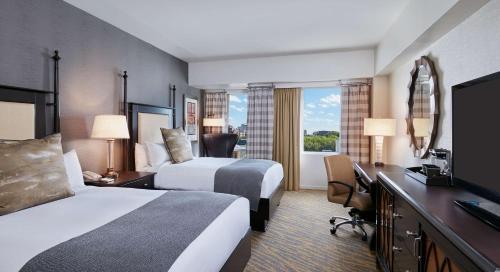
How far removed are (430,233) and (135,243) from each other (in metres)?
1.40

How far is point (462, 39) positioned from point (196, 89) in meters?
4.81

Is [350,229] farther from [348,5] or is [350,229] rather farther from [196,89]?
[196,89]

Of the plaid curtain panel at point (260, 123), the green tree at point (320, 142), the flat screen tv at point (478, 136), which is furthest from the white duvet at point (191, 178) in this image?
the green tree at point (320, 142)

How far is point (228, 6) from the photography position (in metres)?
3.02

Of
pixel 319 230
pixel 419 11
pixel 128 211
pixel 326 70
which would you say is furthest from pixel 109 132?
pixel 326 70

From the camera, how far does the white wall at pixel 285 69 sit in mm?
4695

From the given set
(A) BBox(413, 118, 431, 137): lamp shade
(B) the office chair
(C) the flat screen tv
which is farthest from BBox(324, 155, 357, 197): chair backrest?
(C) the flat screen tv

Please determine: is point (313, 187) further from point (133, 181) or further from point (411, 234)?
point (411, 234)

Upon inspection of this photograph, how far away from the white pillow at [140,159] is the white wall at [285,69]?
7.62ft

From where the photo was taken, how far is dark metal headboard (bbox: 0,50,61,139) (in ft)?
7.50

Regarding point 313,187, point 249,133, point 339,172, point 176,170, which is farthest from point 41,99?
point 313,187

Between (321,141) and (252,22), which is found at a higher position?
(252,22)

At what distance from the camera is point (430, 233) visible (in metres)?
1.24

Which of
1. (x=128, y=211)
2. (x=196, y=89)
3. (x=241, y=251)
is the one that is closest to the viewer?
(x=128, y=211)
